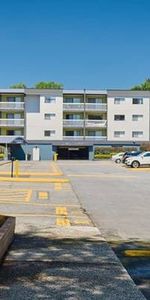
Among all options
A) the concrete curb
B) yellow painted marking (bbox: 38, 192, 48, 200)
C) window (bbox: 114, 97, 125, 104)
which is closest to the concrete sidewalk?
the concrete curb

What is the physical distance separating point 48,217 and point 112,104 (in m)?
66.9

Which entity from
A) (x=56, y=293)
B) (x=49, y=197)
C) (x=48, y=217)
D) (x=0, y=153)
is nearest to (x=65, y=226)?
(x=48, y=217)

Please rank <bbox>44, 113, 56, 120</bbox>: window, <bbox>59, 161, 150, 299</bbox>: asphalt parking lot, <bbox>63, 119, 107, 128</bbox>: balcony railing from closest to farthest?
<bbox>59, 161, 150, 299</bbox>: asphalt parking lot, <bbox>44, 113, 56, 120</bbox>: window, <bbox>63, 119, 107, 128</bbox>: balcony railing

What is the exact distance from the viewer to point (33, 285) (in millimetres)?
5664

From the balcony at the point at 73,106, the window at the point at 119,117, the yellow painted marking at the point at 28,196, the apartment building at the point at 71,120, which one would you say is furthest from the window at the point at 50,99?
the yellow painted marking at the point at 28,196

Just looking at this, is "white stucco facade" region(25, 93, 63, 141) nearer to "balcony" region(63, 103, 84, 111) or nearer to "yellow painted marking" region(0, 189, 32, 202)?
"balcony" region(63, 103, 84, 111)

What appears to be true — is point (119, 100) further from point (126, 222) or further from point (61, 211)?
point (126, 222)

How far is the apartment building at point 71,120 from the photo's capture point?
76312mm

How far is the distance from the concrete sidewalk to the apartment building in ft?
221

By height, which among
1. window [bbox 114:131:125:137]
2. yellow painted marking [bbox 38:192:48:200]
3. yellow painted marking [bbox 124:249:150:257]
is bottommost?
yellow painted marking [bbox 38:192:48:200]

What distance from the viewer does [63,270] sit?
20.7ft

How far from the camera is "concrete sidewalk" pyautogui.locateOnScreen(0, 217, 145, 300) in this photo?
17.7 ft

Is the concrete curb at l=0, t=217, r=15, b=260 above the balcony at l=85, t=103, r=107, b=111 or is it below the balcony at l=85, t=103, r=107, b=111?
below

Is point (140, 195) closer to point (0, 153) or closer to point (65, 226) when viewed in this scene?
point (65, 226)
